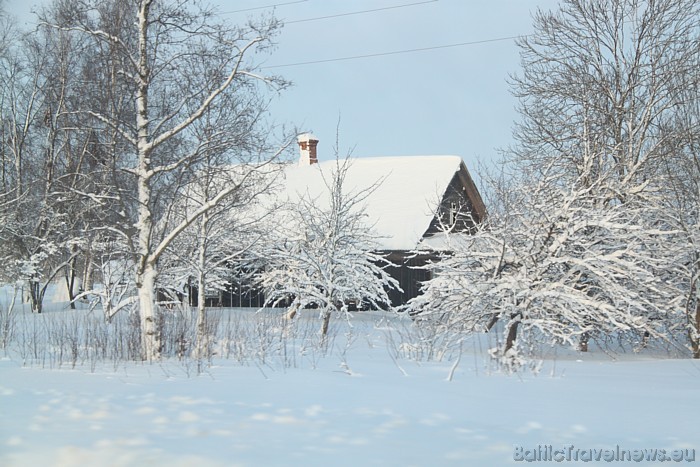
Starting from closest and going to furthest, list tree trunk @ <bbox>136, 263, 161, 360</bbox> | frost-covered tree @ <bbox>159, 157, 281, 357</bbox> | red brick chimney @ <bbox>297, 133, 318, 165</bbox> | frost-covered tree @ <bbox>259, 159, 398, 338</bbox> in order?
tree trunk @ <bbox>136, 263, 161, 360</bbox> < frost-covered tree @ <bbox>159, 157, 281, 357</bbox> < frost-covered tree @ <bbox>259, 159, 398, 338</bbox> < red brick chimney @ <bbox>297, 133, 318, 165</bbox>

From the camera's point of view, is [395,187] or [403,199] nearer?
[403,199]

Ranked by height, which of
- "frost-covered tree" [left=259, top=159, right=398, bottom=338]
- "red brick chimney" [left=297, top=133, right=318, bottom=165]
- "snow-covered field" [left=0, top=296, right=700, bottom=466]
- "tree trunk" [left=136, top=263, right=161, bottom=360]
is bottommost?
"snow-covered field" [left=0, top=296, right=700, bottom=466]

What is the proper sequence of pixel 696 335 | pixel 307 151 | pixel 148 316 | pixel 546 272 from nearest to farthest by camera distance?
pixel 148 316 → pixel 546 272 → pixel 696 335 → pixel 307 151

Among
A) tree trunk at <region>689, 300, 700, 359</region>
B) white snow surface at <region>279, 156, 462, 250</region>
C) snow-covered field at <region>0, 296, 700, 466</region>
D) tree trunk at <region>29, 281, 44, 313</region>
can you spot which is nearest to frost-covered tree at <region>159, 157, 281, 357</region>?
white snow surface at <region>279, 156, 462, 250</region>

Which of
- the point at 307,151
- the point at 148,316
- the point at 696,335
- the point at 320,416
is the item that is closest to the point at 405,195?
the point at 307,151

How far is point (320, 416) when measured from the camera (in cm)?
Answer: 569

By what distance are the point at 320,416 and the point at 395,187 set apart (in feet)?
74.1

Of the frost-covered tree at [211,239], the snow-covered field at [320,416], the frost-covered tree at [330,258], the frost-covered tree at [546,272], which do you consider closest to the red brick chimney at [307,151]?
the frost-covered tree at [211,239]

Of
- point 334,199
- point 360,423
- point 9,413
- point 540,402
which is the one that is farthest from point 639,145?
point 9,413

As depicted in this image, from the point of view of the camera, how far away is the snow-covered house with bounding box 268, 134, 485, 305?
971 inches

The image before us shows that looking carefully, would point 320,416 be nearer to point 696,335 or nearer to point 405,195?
point 696,335

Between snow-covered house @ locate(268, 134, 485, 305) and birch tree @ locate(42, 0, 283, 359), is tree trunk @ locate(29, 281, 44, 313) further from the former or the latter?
birch tree @ locate(42, 0, 283, 359)

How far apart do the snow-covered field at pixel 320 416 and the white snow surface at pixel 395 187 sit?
52.3 ft

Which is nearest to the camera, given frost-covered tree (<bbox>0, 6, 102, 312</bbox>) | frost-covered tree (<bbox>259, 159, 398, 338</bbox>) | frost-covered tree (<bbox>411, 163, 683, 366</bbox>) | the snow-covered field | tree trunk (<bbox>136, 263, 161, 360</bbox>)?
the snow-covered field
